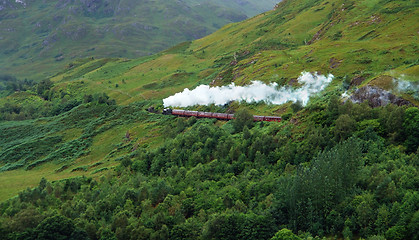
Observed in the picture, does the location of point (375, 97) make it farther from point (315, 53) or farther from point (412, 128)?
point (315, 53)

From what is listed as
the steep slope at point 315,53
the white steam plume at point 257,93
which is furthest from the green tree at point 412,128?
the white steam plume at point 257,93

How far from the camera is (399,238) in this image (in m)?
41.9

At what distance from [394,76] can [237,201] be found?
122ft

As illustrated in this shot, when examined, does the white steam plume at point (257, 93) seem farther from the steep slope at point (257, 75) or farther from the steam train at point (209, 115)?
the steam train at point (209, 115)

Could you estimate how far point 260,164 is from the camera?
66.8 m

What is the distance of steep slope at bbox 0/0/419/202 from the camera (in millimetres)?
96750

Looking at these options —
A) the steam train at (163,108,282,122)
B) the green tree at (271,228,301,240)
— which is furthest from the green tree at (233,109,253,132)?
the green tree at (271,228,301,240)

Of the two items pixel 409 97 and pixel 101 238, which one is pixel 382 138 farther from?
pixel 101 238

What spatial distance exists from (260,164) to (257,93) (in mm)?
39212

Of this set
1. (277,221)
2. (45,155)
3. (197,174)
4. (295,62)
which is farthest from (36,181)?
(295,62)

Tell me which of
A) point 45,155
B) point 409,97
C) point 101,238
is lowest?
point 45,155

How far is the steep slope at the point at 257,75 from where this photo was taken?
9675 centimetres

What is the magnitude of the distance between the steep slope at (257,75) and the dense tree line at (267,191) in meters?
11.5

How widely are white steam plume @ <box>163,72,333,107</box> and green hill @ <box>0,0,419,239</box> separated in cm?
307
